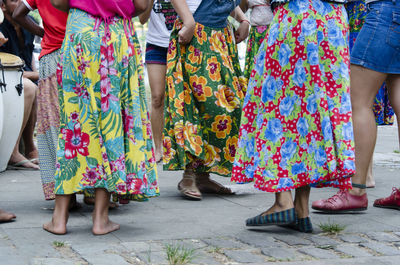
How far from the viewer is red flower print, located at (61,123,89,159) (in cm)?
366

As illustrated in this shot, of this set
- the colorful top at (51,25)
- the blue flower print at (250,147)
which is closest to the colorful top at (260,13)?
the colorful top at (51,25)

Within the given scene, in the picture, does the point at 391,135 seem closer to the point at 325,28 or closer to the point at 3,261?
the point at 325,28

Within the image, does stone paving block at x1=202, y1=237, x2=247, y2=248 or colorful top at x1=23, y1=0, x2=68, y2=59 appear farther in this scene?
colorful top at x1=23, y1=0, x2=68, y2=59

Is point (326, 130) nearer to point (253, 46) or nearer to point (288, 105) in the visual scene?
point (288, 105)

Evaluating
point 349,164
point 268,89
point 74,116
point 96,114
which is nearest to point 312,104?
point 268,89

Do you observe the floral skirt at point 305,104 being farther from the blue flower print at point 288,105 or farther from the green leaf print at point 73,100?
the green leaf print at point 73,100

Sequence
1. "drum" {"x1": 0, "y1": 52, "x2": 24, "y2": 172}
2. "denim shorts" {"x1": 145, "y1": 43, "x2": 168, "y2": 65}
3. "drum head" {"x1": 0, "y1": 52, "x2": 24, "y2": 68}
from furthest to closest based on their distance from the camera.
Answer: "denim shorts" {"x1": 145, "y1": 43, "x2": 168, "y2": 65}, "drum" {"x1": 0, "y1": 52, "x2": 24, "y2": 172}, "drum head" {"x1": 0, "y1": 52, "x2": 24, "y2": 68}

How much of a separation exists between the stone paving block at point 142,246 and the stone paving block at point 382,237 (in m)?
1.21

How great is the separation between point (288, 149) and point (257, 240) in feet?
1.73

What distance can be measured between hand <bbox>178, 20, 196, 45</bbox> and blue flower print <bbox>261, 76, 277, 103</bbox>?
116cm

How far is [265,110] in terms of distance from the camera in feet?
12.4

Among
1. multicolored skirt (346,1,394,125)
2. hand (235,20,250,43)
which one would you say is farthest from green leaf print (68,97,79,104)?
multicolored skirt (346,1,394,125)

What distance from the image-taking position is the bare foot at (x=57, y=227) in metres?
3.68

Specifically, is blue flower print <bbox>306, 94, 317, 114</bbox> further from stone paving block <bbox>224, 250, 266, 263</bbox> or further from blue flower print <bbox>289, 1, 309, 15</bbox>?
stone paving block <bbox>224, 250, 266, 263</bbox>
